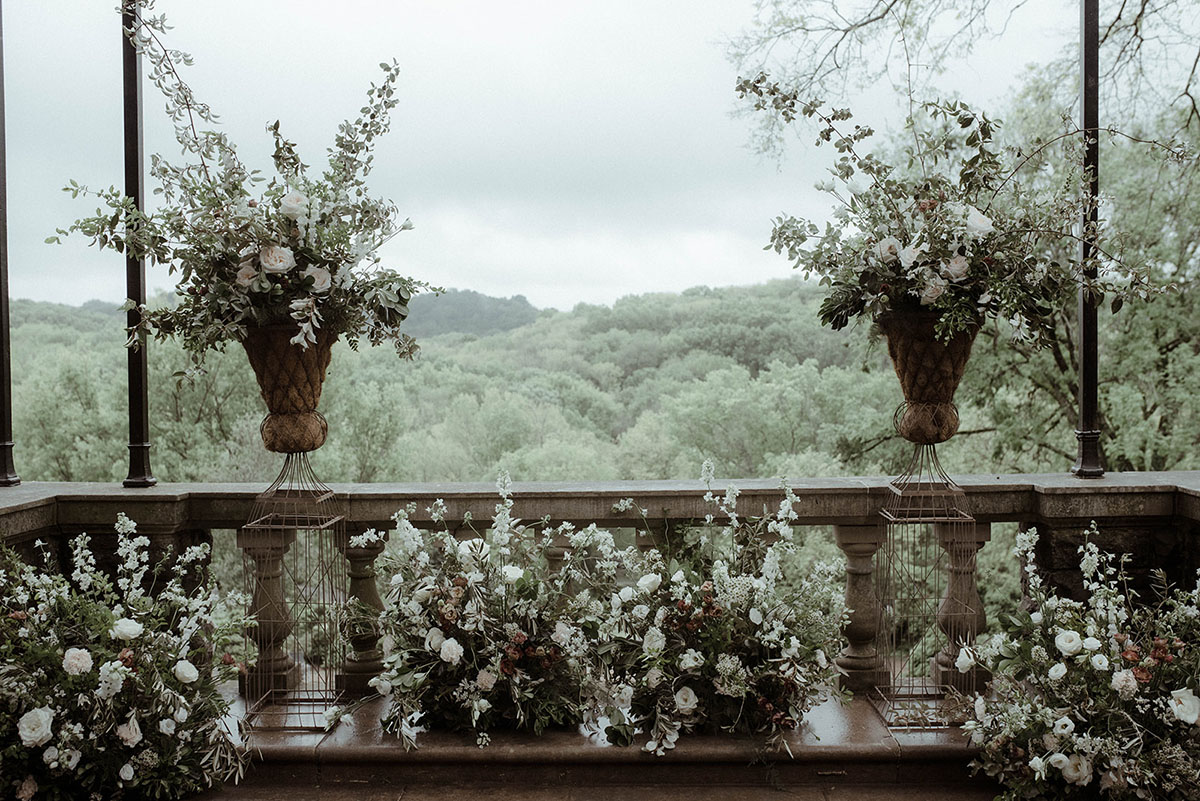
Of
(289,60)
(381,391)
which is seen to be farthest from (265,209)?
(381,391)

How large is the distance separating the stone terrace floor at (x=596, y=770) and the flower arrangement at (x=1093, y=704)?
0.21 meters

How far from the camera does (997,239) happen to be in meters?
2.75

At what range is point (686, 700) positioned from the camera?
2.85 metres

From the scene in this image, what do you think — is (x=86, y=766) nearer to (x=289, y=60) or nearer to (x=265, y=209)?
(x=265, y=209)

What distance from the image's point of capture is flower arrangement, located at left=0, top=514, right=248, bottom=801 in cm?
258

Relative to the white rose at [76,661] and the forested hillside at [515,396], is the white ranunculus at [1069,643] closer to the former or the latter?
the white rose at [76,661]

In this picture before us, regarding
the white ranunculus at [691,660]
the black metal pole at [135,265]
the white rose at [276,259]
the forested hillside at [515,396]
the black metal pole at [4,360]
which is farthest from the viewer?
the forested hillside at [515,396]

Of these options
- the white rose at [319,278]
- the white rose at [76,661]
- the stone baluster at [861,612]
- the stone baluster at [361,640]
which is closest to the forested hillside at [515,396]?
the stone baluster at [861,612]

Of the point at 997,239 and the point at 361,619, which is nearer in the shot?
the point at 997,239

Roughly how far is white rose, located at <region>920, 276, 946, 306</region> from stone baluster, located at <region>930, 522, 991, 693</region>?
84cm

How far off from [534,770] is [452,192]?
44.3 feet

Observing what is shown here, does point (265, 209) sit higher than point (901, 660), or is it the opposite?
point (265, 209)

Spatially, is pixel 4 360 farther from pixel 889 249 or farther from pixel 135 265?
pixel 889 249

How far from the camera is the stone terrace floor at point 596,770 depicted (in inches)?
111
